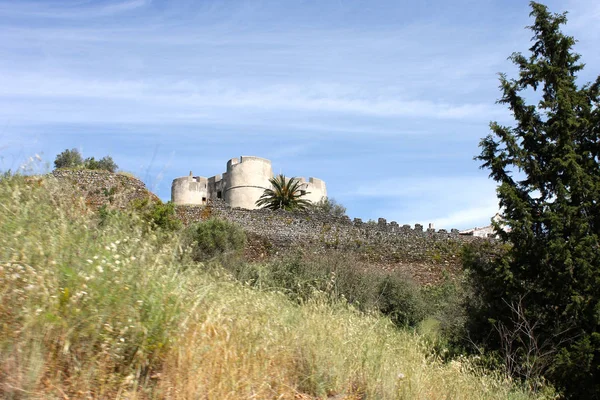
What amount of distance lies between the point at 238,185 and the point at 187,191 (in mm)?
4788

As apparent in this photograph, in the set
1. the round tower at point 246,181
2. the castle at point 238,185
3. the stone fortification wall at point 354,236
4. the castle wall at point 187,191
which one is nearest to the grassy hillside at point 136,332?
the stone fortification wall at point 354,236

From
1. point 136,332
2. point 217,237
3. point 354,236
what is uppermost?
point 354,236

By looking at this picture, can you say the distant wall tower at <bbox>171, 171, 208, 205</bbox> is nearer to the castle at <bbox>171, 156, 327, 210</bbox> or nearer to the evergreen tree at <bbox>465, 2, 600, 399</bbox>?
the castle at <bbox>171, 156, 327, 210</bbox>

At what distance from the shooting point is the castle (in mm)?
44719

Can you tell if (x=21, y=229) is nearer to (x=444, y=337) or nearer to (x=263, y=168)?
(x=444, y=337)

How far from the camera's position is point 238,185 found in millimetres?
44906

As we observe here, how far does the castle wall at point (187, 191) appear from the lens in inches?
1844

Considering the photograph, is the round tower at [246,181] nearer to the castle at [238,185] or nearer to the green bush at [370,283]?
the castle at [238,185]

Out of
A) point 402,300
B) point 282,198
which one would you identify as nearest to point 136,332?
point 402,300

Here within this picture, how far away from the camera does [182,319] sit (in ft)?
12.8

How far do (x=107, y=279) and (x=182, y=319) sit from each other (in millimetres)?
593

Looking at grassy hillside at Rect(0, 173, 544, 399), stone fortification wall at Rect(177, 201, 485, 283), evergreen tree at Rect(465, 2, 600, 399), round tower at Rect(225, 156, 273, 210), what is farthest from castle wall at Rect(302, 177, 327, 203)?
grassy hillside at Rect(0, 173, 544, 399)

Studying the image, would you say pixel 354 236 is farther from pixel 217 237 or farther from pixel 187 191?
pixel 187 191

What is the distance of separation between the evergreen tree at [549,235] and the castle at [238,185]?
32175 millimetres
